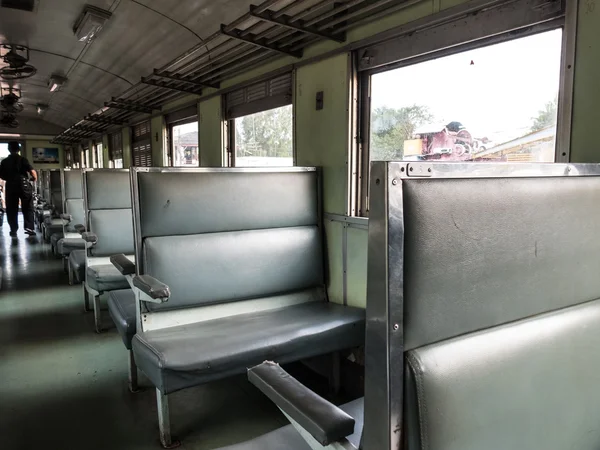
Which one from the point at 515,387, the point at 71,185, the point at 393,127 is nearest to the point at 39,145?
the point at 71,185

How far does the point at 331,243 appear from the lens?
319cm

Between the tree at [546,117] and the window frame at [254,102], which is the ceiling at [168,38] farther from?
the tree at [546,117]

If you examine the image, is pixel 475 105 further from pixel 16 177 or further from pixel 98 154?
pixel 98 154

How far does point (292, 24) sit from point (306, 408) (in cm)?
244

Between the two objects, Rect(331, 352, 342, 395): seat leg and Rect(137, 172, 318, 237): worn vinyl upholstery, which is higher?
Rect(137, 172, 318, 237): worn vinyl upholstery

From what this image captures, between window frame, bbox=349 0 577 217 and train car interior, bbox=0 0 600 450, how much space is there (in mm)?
12

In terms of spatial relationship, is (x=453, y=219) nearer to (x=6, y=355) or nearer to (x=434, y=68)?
(x=434, y=68)

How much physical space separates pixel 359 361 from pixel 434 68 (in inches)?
75.5

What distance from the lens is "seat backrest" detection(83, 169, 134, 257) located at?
162 inches

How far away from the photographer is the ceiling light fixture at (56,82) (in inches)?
296

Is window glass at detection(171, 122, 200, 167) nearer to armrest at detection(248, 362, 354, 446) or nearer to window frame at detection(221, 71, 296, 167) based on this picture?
window frame at detection(221, 71, 296, 167)

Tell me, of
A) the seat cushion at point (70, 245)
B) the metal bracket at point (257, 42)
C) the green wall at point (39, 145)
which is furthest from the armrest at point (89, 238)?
the green wall at point (39, 145)

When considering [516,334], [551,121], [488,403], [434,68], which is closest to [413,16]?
[434,68]

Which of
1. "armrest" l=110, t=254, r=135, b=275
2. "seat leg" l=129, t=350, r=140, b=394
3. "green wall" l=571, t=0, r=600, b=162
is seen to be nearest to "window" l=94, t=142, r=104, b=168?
"armrest" l=110, t=254, r=135, b=275
